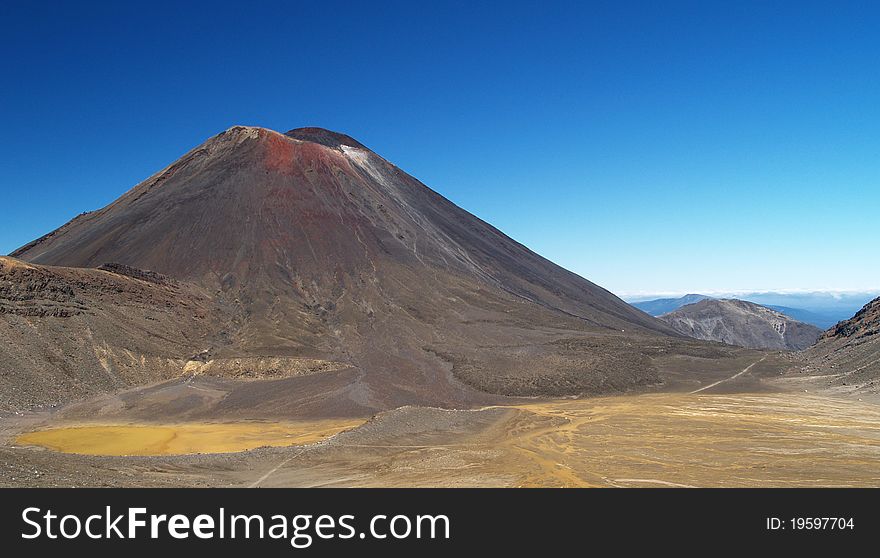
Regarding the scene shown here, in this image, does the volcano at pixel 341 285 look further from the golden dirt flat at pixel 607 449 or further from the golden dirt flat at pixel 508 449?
the golden dirt flat at pixel 607 449

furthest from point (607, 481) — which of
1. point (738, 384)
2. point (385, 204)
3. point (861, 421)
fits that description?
point (385, 204)

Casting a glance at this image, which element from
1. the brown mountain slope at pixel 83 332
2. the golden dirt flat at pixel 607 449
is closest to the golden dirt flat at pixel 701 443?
the golden dirt flat at pixel 607 449

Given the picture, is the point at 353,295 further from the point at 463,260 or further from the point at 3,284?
the point at 3,284

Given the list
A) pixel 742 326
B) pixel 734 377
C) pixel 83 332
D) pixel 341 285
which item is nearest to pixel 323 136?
pixel 341 285

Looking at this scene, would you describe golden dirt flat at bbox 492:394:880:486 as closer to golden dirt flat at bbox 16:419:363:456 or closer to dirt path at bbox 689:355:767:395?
dirt path at bbox 689:355:767:395

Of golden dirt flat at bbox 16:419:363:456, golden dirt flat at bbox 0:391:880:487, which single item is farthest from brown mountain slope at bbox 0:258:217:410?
golden dirt flat at bbox 0:391:880:487

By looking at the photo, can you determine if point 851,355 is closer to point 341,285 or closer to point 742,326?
point 341,285

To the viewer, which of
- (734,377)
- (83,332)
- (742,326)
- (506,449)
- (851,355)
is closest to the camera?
(506,449)
